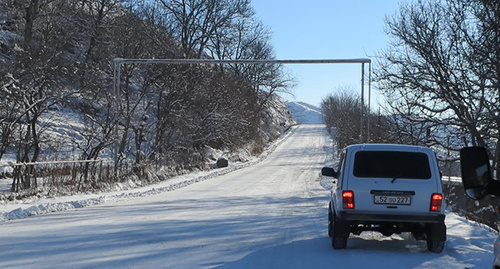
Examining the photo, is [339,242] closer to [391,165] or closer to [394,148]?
[391,165]

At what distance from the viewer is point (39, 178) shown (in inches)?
760

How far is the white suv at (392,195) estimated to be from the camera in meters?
9.62

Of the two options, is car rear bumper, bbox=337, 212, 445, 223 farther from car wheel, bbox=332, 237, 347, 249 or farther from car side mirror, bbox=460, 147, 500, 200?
car side mirror, bbox=460, 147, 500, 200

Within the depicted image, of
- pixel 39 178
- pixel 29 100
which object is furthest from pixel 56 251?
pixel 29 100

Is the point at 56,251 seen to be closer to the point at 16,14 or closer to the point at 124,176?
the point at 124,176

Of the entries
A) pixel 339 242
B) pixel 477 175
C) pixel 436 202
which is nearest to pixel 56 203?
pixel 339 242

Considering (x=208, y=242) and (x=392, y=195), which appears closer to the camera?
(x=392, y=195)

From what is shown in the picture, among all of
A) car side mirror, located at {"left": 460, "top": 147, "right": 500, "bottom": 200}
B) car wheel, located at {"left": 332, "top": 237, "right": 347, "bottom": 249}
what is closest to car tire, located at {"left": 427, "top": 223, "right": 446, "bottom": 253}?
car wheel, located at {"left": 332, "top": 237, "right": 347, "bottom": 249}

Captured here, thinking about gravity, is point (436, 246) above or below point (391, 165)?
below

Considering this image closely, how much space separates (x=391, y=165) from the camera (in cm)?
994

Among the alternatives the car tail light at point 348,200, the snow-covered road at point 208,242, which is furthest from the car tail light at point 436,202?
the car tail light at point 348,200

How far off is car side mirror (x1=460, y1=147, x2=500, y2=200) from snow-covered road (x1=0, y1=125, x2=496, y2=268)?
529 centimetres

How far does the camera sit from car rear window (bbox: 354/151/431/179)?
9.83 metres

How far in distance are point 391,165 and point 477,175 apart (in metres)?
6.77
